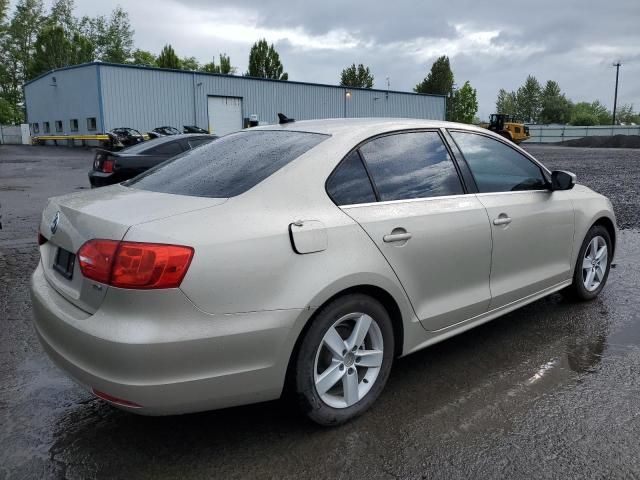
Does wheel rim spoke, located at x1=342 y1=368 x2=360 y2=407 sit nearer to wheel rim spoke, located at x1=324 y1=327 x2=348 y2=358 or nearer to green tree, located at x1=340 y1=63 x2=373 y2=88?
wheel rim spoke, located at x1=324 y1=327 x2=348 y2=358

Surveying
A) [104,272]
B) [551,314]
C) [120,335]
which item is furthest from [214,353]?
[551,314]

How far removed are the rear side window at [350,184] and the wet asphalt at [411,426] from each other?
1.14 m

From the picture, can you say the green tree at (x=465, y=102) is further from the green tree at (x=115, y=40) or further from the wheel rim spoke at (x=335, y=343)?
the wheel rim spoke at (x=335, y=343)

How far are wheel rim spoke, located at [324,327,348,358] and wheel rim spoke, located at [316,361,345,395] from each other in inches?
2.2

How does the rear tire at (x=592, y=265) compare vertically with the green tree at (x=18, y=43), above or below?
below

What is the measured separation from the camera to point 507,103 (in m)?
111

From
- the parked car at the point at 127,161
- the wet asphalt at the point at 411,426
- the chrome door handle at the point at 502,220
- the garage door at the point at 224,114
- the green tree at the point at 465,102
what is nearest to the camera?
the wet asphalt at the point at 411,426

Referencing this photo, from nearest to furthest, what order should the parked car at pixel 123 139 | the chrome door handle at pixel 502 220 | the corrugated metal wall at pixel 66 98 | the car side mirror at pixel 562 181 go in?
the chrome door handle at pixel 502 220
the car side mirror at pixel 562 181
the parked car at pixel 123 139
the corrugated metal wall at pixel 66 98

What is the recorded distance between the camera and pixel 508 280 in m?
3.68

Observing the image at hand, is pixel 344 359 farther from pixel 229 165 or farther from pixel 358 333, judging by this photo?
pixel 229 165

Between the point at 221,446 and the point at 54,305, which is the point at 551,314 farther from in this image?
the point at 54,305

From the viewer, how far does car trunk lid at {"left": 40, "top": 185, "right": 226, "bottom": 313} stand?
237cm

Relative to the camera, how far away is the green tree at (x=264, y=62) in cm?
7194

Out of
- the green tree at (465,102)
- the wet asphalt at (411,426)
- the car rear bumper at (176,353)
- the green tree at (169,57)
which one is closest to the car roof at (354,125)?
the car rear bumper at (176,353)
